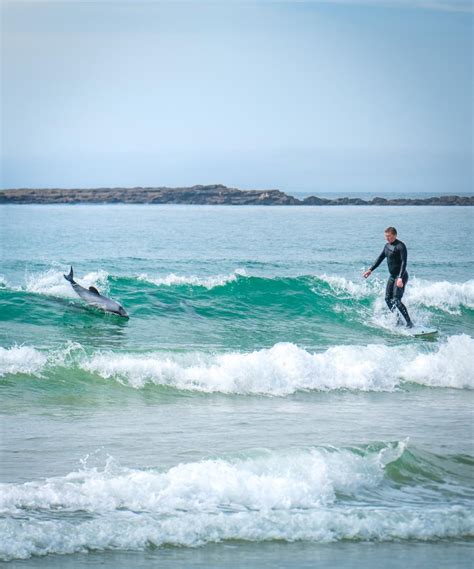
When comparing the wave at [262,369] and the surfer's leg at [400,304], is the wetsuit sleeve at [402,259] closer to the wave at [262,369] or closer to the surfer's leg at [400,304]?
the surfer's leg at [400,304]

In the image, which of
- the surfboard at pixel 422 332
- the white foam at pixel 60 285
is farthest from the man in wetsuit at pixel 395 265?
the white foam at pixel 60 285

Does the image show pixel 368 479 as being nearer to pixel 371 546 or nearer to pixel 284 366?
pixel 371 546

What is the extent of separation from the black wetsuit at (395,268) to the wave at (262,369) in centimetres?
283

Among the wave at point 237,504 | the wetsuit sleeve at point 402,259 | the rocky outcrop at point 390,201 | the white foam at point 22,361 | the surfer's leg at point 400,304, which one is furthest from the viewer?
the rocky outcrop at point 390,201

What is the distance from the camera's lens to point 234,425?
31.5 feet

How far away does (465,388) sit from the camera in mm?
A: 12367

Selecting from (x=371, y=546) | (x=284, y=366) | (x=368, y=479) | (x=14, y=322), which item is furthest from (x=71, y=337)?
(x=371, y=546)

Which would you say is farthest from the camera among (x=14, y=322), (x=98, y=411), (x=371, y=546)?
(x=14, y=322)

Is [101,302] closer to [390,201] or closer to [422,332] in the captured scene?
[422,332]

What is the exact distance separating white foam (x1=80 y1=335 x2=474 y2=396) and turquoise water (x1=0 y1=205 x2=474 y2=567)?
0.03 meters

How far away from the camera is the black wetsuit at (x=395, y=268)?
15625mm

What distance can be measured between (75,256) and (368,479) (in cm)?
2239

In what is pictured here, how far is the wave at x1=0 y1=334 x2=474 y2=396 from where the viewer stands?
11766 mm

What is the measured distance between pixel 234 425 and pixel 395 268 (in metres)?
7.11
